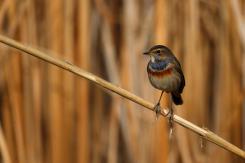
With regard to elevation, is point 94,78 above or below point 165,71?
below

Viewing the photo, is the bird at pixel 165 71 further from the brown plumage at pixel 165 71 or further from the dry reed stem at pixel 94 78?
the dry reed stem at pixel 94 78

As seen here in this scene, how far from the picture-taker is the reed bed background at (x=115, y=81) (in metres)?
1.92

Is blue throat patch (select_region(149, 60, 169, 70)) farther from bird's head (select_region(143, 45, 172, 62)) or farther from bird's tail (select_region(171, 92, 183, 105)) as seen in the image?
bird's tail (select_region(171, 92, 183, 105))

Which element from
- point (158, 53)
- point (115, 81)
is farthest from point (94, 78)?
point (115, 81)

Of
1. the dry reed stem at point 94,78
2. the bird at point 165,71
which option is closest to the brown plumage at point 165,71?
the bird at point 165,71

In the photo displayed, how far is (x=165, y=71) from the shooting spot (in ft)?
6.49

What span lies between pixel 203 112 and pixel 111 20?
48cm

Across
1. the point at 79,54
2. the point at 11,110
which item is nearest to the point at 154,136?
the point at 79,54

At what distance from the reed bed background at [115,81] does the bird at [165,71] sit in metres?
0.05

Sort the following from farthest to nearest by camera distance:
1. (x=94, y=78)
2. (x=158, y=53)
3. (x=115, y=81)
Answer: (x=115, y=81)
(x=158, y=53)
(x=94, y=78)

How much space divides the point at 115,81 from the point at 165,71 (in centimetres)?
21

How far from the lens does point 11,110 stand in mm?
2016

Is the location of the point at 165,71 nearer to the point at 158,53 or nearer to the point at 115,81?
the point at 158,53

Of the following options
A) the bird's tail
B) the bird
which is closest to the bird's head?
the bird
